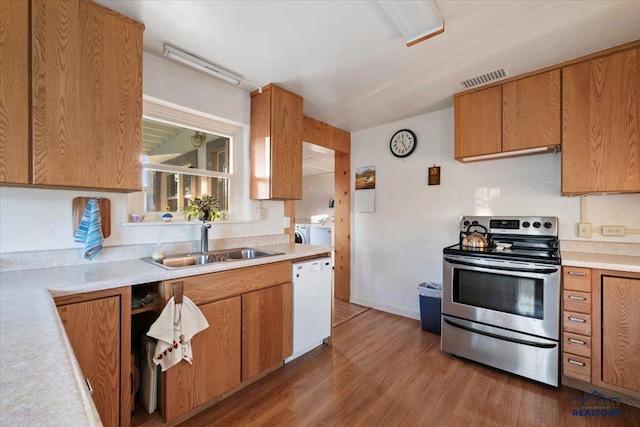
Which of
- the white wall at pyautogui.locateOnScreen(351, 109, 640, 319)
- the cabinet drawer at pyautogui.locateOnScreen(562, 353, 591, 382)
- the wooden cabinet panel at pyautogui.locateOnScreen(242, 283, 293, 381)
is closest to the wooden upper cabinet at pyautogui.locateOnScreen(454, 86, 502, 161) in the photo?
the white wall at pyautogui.locateOnScreen(351, 109, 640, 319)

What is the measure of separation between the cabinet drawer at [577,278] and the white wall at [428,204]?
544 mm

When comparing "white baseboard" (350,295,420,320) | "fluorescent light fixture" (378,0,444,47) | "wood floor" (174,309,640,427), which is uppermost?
"fluorescent light fixture" (378,0,444,47)

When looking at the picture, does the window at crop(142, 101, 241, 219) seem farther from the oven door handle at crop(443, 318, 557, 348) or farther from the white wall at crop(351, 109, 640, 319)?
the oven door handle at crop(443, 318, 557, 348)

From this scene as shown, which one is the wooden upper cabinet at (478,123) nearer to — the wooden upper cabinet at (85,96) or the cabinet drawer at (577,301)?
the cabinet drawer at (577,301)

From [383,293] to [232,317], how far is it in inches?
82.1

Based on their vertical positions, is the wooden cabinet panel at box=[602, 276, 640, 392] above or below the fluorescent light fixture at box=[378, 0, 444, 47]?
below

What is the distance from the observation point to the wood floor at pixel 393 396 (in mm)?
1604

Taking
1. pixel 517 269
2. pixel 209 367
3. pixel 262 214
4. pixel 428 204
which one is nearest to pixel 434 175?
pixel 428 204

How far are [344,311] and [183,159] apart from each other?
242 centimetres

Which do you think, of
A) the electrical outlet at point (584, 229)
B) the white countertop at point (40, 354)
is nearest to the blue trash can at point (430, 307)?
the electrical outlet at point (584, 229)

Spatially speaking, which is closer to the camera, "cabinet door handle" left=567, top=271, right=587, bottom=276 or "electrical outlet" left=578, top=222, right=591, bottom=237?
"cabinet door handle" left=567, top=271, right=587, bottom=276

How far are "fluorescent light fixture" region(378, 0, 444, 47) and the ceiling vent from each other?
83cm

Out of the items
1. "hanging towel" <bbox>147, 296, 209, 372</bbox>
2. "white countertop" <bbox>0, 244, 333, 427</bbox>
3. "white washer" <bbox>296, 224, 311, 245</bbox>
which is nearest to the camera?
"white countertop" <bbox>0, 244, 333, 427</bbox>

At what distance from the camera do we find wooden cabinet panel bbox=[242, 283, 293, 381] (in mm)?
1836
